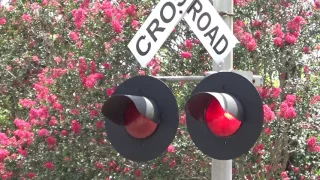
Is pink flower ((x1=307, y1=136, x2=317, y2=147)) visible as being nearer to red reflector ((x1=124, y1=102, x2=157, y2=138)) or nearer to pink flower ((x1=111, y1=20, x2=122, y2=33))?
pink flower ((x1=111, y1=20, x2=122, y2=33))

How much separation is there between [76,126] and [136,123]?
149 inches

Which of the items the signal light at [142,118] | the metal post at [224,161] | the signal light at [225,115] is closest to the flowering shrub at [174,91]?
the metal post at [224,161]

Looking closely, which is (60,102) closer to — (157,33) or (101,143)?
(101,143)

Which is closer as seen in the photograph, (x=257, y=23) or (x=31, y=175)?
(x=257, y=23)

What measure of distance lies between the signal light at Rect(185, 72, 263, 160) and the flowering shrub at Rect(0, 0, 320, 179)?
2937 mm

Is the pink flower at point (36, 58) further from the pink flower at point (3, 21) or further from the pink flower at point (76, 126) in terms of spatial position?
the pink flower at point (76, 126)

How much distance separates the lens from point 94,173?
7.38 meters

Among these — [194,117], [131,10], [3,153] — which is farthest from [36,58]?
[194,117]

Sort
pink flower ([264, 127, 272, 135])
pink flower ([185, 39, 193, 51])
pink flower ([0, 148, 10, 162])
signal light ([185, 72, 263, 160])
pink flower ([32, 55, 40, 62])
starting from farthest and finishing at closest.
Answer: pink flower ([32, 55, 40, 62])
pink flower ([0, 148, 10, 162])
pink flower ([185, 39, 193, 51])
pink flower ([264, 127, 272, 135])
signal light ([185, 72, 263, 160])

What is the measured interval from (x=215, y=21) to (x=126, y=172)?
3.75 m

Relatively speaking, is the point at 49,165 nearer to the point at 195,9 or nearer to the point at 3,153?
the point at 3,153

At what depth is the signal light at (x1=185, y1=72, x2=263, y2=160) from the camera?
9.79 ft

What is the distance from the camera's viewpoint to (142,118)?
10.9ft

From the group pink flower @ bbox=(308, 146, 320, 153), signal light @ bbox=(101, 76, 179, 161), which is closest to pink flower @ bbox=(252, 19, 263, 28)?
pink flower @ bbox=(308, 146, 320, 153)
